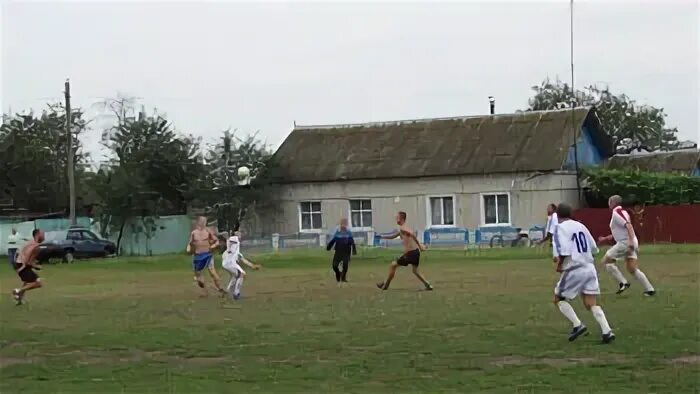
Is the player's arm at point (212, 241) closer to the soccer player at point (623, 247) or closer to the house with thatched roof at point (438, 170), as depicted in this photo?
the soccer player at point (623, 247)

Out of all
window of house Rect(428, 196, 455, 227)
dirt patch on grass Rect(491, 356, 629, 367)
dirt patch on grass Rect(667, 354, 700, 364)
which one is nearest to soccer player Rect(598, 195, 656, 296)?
dirt patch on grass Rect(667, 354, 700, 364)

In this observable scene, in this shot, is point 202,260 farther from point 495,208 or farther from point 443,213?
point 443,213

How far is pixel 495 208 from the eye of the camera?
58.5 metres

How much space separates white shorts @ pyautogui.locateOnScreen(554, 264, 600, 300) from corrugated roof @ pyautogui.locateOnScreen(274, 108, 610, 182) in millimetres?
42685

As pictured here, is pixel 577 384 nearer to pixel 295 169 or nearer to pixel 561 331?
pixel 561 331

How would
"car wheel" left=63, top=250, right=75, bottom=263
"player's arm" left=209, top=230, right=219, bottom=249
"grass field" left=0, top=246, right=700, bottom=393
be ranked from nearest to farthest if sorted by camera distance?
1. "grass field" left=0, top=246, right=700, bottom=393
2. "player's arm" left=209, top=230, right=219, bottom=249
3. "car wheel" left=63, top=250, right=75, bottom=263

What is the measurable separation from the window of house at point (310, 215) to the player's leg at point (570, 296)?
47.0 metres

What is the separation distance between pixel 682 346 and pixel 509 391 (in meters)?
3.70

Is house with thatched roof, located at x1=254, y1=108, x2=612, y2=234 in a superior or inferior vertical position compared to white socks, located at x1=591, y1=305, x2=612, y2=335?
superior

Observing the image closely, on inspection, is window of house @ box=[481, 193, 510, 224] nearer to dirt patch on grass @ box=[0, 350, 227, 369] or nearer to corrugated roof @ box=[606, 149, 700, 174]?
corrugated roof @ box=[606, 149, 700, 174]

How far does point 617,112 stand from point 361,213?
43020mm

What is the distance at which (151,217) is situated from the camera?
60.0m

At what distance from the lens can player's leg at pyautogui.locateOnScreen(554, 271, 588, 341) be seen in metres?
14.4

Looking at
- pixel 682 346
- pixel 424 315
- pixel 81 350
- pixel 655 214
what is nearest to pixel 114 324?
pixel 81 350
